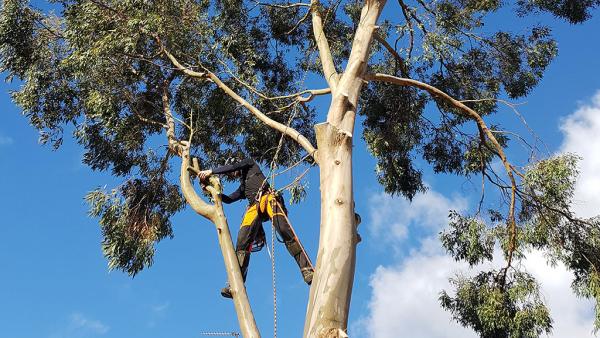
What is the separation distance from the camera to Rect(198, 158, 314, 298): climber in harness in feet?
16.1

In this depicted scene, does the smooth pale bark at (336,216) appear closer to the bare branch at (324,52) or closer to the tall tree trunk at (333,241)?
the tall tree trunk at (333,241)

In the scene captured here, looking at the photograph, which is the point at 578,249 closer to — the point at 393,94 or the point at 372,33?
the point at 393,94

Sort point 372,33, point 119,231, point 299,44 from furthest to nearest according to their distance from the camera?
point 299,44, point 119,231, point 372,33

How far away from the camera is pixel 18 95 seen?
28.6 ft

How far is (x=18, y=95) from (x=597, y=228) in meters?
6.71

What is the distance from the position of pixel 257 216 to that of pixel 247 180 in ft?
1.00

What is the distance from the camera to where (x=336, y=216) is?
4.29 metres

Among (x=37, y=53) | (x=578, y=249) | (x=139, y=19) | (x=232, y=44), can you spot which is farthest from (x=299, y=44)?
(x=578, y=249)

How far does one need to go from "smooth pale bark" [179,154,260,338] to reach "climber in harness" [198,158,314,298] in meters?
0.16

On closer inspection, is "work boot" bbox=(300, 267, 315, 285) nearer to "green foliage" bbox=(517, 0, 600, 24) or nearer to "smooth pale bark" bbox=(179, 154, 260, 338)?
"smooth pale bark" bbox=(179, 154, 260, 338)

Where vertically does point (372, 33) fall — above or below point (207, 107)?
below

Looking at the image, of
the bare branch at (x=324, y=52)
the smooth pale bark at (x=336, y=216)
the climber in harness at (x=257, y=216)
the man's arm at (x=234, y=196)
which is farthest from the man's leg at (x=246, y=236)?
Result: the bare branch at (x=324, y=52)

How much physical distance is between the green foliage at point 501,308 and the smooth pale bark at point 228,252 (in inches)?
155

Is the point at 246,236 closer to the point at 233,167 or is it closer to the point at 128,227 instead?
the point at 233,167
